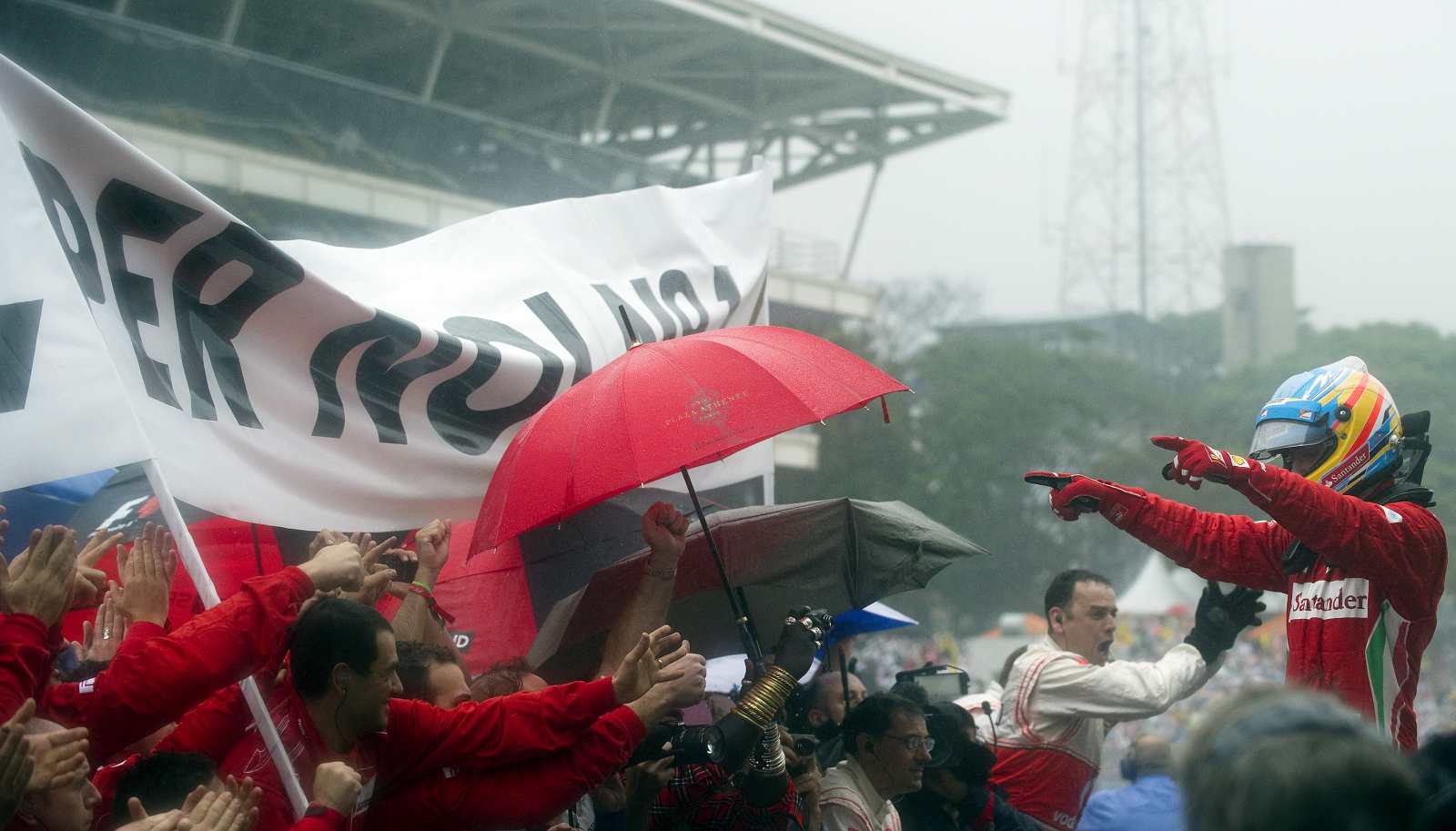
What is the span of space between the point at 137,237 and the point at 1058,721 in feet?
10.7

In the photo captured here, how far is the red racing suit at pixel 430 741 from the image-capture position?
3090 mm

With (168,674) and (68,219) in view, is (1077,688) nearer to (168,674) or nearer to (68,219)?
(168,674)

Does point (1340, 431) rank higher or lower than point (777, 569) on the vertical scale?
higher

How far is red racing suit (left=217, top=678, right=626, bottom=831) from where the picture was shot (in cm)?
309

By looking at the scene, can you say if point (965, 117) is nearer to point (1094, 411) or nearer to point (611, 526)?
point (1094, 411)

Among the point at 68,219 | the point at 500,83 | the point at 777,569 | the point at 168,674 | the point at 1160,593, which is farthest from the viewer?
the point at 500,83

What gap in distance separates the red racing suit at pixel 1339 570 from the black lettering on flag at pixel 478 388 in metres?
1.87

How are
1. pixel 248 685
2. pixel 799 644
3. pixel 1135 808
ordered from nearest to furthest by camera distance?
1. pixel 248 685
2. pixel 799 644
3. pixel 1135 808

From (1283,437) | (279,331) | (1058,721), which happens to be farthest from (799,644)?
(1058,721)

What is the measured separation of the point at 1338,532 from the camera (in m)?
3.59

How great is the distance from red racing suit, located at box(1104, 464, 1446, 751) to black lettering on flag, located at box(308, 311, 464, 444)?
6.81 feet

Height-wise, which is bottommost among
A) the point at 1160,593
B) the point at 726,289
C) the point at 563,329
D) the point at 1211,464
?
the point at 1160,593

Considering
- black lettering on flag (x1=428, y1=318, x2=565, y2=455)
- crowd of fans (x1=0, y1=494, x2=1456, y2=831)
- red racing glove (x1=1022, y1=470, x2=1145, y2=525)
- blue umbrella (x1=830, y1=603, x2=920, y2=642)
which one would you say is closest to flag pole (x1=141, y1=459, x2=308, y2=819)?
crowd of fans (x1=0, y1=494, x2=1456, y2=831)

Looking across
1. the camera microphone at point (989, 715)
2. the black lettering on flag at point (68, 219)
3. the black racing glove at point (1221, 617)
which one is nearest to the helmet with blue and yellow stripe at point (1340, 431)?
the black racing glove at point (1221, 617)
